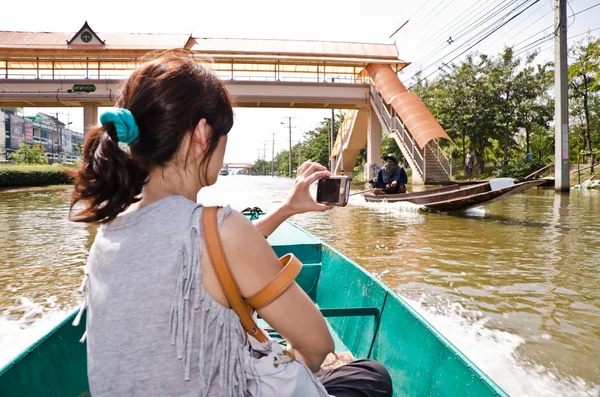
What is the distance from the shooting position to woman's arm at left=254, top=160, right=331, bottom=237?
175cm

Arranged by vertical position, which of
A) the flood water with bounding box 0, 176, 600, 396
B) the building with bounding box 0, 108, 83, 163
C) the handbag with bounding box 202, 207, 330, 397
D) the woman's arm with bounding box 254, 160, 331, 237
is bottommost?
the flood water with bounding box 0, 176, 600, 396

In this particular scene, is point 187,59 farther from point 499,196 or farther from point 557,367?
point 499,196

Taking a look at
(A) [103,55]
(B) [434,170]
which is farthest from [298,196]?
(A) [103,55]

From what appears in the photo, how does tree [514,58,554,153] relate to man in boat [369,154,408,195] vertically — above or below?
above

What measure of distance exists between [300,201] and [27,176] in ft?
92.0

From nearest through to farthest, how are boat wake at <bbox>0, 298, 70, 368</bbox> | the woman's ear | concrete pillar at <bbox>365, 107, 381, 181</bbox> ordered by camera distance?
the woman's ear < boat wake at <bbox>0, 298, 70, 368</bbox> < concrete pillar at <bbox>365, 107, 381, 181</bbox>

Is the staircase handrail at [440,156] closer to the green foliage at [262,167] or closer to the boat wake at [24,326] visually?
the boat wake at [24,326]

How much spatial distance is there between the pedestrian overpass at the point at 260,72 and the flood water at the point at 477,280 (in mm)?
14742

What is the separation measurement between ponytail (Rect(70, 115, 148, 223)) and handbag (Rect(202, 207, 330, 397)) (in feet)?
0.73

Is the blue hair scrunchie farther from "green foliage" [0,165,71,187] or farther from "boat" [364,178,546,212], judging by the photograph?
"green foliage" [0,165,71,187]

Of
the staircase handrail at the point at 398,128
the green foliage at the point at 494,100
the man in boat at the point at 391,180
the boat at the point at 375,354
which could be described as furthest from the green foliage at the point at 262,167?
the boat at the point at 375,354

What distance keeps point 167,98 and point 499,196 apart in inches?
437

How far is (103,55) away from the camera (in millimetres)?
26875

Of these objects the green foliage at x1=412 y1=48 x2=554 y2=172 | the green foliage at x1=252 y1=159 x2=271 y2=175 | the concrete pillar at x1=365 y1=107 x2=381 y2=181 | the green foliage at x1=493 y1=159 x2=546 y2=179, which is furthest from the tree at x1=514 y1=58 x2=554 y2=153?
the green foliage at x1=252 y1=159 x2=271 y2=175
